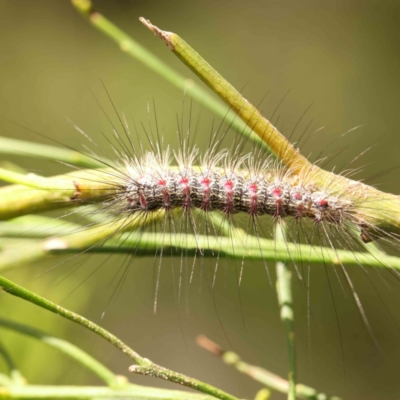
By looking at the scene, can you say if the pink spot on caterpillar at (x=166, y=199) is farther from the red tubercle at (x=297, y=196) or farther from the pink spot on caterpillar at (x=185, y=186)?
the red tubercle at (x=297, y=196)

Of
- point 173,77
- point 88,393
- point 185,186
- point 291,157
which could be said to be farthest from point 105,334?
point 173,77

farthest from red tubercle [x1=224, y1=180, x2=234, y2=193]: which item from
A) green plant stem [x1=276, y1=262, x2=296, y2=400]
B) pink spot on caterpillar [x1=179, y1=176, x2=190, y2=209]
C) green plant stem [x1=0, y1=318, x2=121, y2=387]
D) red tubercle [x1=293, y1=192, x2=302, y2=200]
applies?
green plant stem [x1=0, y1=318, x2=121, y2=387]

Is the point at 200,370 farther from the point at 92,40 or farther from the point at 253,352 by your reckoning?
the point at 92,40

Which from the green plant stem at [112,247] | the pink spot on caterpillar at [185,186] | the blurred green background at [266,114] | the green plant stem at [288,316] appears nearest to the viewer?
the green plant stem at [288,316]

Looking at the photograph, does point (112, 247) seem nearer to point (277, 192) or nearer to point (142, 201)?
point (142, 201)

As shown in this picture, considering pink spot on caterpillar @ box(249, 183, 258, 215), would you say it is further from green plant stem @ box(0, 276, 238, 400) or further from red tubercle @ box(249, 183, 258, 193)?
green plant stem @ box(0, 276, 238, 400)

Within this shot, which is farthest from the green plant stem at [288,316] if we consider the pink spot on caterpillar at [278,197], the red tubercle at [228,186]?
the red tubercle at [228,186]

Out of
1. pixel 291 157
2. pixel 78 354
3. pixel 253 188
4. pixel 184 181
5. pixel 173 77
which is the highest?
pixel 173 77
